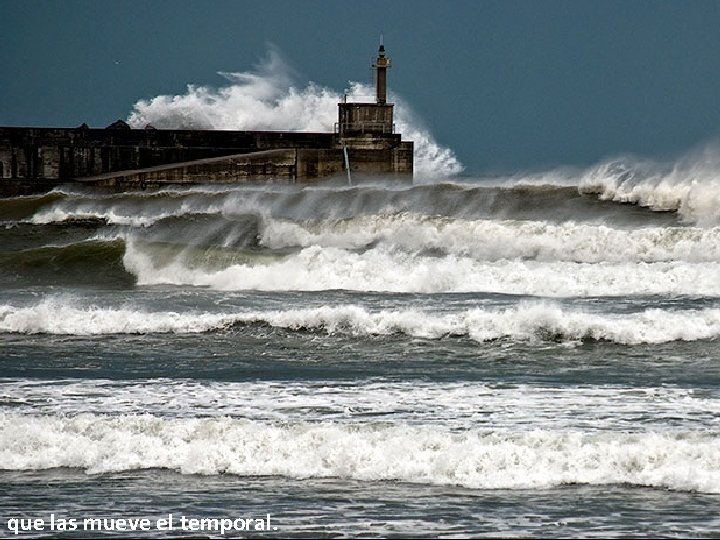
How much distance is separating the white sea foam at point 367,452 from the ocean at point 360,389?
0.8 inches

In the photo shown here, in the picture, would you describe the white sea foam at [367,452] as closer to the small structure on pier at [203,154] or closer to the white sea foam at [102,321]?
the white sea foam at [102,321]

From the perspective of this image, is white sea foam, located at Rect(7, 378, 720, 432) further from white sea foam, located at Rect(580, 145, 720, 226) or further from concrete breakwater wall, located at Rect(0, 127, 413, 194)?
concrete breakwater wall, located at Rect(0, 127, 413, 194)

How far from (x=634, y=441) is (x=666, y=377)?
330 centimetres

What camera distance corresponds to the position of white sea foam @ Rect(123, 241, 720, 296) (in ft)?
69.2

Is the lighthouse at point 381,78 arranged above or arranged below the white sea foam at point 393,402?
above

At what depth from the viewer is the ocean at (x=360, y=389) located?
8.54 metres

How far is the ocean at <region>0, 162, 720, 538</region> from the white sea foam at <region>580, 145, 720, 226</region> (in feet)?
14.9

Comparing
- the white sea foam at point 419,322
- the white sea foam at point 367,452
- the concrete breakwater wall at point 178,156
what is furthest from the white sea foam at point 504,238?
the white sea foam at point 367,452

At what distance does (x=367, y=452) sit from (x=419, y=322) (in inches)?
253

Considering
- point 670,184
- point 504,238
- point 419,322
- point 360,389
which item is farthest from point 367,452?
point 670,184

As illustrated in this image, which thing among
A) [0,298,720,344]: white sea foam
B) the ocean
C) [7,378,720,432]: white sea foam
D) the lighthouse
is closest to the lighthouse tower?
the lighthouse

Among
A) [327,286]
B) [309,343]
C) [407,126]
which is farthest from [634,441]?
[407,126]

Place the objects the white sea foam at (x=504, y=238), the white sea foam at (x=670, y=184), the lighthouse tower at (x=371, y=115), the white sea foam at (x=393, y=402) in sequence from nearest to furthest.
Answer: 1. the white sea foam at (x=393, y=402)
2. the white sea foam at (x=504, y=238)
3. the white sea foam at (x=670, y=184)
4. the lighthouse tower at (x=371, y=115)

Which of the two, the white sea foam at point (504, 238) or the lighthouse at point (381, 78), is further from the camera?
the lighthouse at point (381, 78)
